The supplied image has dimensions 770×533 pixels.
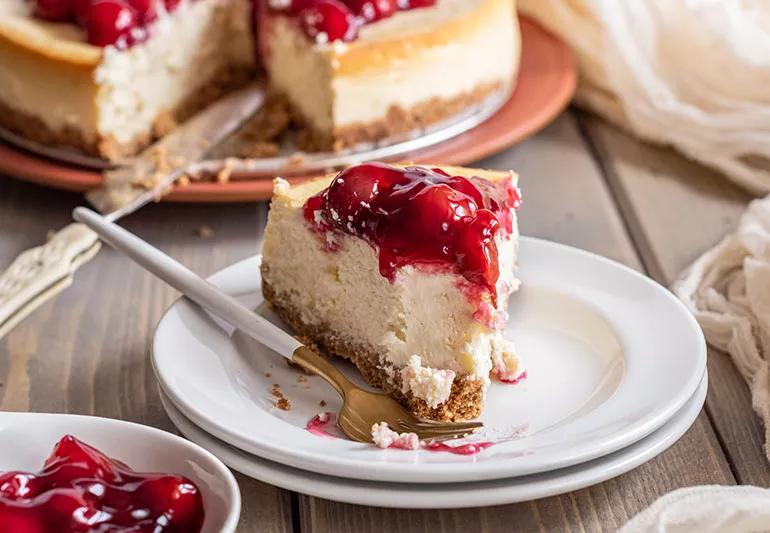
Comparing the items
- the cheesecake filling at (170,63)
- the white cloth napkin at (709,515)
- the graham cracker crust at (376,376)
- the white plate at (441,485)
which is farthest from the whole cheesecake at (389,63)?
the white cloth napkin at (709,515)

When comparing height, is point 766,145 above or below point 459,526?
below

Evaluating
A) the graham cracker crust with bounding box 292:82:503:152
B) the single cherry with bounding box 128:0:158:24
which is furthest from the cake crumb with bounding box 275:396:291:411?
the single cherry with bounding box 128:0:158:24

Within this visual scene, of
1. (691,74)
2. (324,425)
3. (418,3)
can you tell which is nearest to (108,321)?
(324,425)

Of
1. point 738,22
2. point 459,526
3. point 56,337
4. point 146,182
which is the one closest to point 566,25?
point 738,22

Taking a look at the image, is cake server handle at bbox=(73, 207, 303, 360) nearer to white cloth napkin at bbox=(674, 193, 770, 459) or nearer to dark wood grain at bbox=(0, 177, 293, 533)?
dark wood grain at bbox=(0, 177, 293, 533)

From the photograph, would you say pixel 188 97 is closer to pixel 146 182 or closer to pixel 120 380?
pixel 146 182

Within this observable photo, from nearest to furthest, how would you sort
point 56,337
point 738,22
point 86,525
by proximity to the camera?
1. point 86,525
2. point 56,337
3. point 738,22

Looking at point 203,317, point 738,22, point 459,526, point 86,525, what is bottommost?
point 738,22
